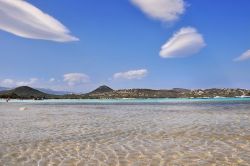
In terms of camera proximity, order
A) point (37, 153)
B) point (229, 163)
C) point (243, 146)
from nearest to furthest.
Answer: point (229, 163), point (37, 153), point (243, 146)

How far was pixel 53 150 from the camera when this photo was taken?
1502 centimetres

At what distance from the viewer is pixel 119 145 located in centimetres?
1622

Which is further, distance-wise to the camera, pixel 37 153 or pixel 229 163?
pixel 37 153

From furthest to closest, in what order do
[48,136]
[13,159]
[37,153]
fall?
1. [48,136]
2. [37,153]
3. [13,159]

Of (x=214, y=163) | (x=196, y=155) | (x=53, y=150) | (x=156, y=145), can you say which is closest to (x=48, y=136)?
(x=53, y=150)

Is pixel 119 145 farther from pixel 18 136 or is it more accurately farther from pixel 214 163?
pixel 18 136

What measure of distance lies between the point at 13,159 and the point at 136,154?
4534mm

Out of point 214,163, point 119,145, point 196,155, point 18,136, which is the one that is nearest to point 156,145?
point 119,145

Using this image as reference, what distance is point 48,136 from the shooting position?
66.0ft

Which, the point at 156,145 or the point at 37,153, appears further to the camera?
the point at 156,145

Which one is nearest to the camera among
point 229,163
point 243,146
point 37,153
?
point 229,163

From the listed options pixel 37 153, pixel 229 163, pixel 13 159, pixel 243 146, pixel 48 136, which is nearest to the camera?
pixel 229 163

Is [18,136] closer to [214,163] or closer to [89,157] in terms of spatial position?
[89,157]

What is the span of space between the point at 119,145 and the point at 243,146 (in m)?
5.37
